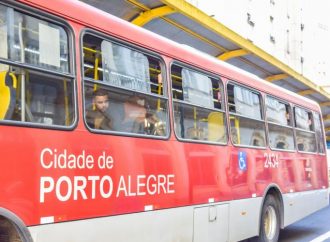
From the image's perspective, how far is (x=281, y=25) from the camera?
2984cm

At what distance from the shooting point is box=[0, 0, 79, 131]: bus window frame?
3.93 metres

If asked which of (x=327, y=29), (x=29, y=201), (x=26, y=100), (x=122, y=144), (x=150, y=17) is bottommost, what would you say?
(x=29, y=201)

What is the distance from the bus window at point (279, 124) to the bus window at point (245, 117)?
0.38 meters

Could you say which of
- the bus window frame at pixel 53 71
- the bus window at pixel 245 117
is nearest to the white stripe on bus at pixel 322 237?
the bus window at pixel 245 117

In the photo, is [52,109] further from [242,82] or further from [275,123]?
[275,123]

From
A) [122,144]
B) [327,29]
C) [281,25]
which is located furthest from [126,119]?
[327,29]

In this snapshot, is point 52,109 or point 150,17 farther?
point 150,17

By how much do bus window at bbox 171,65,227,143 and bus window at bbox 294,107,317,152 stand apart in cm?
366

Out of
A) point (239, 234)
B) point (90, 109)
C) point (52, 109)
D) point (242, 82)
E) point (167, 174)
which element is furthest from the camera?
point (242, 82)

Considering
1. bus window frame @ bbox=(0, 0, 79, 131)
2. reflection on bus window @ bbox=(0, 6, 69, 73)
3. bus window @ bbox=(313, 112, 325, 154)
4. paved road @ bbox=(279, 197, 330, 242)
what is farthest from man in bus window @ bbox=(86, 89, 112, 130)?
bus window @ bbox=(313, 112, 325, 154)

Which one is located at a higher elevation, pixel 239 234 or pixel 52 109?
pixel 52 109

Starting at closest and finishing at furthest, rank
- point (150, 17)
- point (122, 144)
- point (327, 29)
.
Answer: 1. point (122, 144)
2. point (150, 17)
3. point (327, 29)

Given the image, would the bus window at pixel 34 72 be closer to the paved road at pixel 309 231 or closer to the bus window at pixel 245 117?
the bus window at pixel 245 117

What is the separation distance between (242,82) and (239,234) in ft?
7.58
